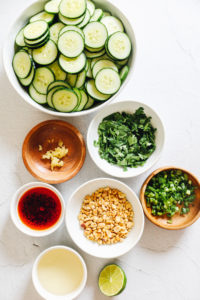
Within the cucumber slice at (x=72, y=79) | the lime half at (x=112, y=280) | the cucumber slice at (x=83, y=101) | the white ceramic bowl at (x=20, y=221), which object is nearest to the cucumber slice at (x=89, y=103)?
the cucumber slice at (x=83, y=101)

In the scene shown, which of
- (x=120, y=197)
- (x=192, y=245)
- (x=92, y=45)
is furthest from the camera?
(x=192, y=245)

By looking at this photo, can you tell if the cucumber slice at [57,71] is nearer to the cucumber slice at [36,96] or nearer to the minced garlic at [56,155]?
the cucumber slice at [36,96]

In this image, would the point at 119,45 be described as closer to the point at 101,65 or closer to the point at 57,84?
the point at 101,65

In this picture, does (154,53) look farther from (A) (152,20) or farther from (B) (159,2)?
(B) (159,2)

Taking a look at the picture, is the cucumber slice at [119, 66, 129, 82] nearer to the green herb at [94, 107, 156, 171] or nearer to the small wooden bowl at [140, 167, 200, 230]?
the green herb at [94, 107, 156, 171]

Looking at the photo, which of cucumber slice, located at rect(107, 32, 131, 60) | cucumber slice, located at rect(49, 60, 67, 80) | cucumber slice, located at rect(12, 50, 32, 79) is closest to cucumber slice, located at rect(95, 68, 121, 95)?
cucumber slice, located at rect(107, 32, 131, 60)

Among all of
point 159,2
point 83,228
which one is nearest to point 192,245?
point 83,228

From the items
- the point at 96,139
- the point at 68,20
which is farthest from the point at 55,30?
the point at 96,139
